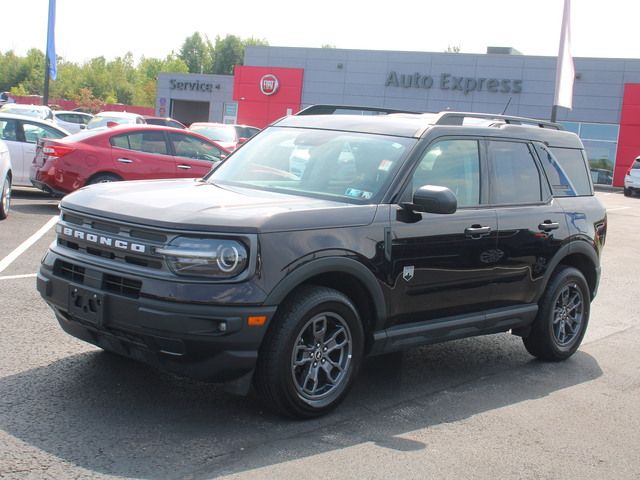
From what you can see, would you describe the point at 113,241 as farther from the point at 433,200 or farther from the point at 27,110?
the point at 27,110

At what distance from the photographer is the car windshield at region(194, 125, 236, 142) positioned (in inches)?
917

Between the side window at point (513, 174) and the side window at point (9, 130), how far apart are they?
1142 centimetres

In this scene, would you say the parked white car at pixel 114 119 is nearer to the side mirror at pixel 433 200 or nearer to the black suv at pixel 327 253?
the black suv at pixel 327 253

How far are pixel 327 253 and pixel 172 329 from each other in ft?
3.33

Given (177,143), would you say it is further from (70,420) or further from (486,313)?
(70,420)

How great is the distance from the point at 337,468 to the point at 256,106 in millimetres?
49666

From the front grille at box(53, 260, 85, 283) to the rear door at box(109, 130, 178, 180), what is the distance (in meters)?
8.77

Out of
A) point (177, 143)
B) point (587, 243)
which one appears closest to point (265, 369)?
point (587, 243)

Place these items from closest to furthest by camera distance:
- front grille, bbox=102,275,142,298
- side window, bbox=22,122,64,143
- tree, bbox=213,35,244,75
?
front grille, bbox=102,275,142,298
side window, bbox=22,122,64,143
tree, bbox=213,35,244,75

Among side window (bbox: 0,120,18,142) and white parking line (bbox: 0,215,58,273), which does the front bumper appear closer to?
white parking line (bbox: 0,215,58,273)

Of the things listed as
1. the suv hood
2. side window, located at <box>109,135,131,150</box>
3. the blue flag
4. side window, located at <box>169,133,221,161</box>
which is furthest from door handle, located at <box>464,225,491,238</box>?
the blue flag

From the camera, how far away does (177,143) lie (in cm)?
1446

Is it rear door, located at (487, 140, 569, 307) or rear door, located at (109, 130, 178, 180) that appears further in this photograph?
rear door, located at (109, 130, 178, 180)

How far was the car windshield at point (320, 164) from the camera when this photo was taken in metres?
5.54
